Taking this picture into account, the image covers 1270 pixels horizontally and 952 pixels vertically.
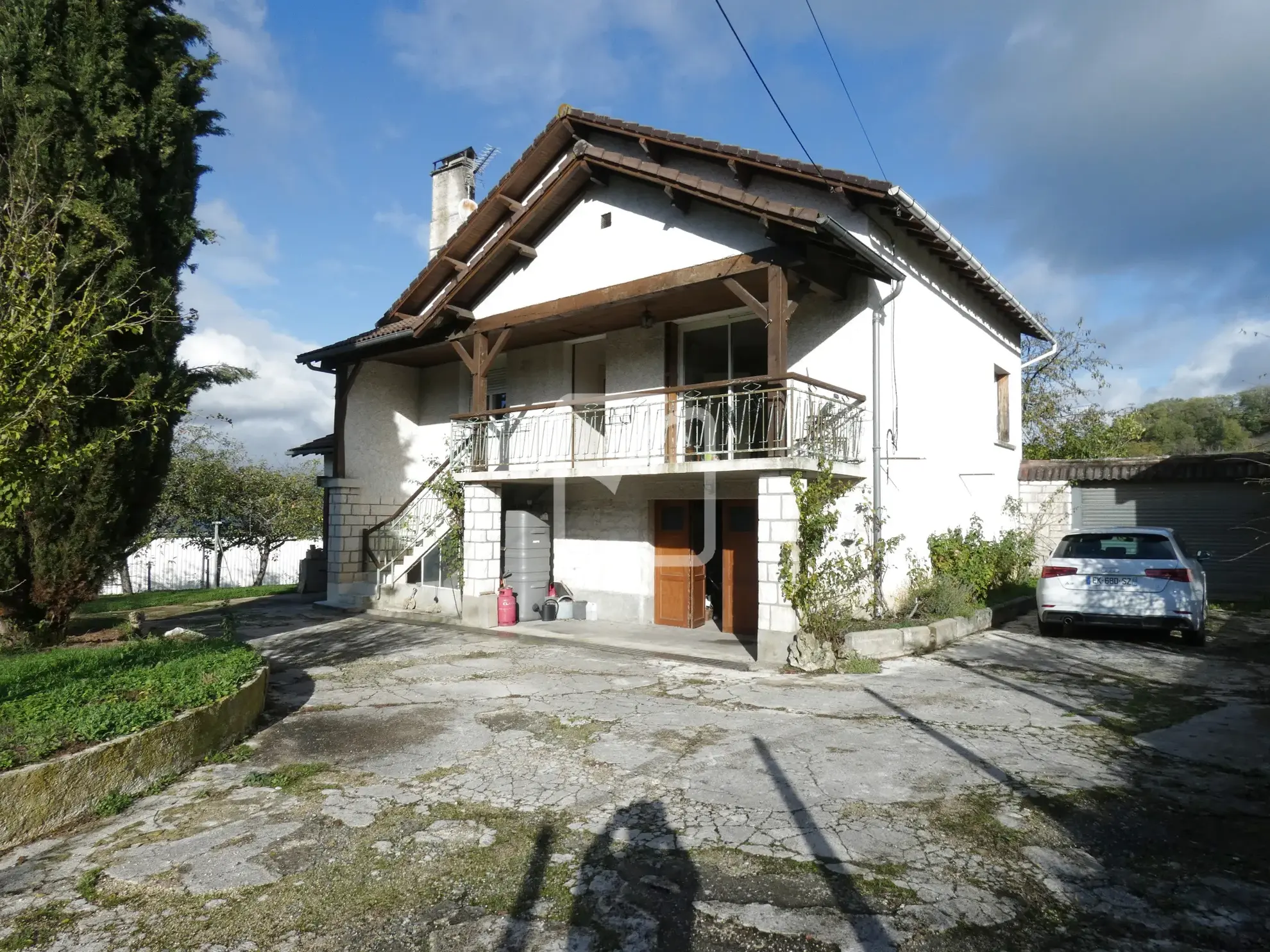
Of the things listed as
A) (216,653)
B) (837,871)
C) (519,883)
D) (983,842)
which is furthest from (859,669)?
(216,653)

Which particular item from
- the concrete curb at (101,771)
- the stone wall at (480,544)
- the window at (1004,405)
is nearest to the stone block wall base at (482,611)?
the stone wall at (480,544)

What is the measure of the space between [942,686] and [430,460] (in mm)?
10965

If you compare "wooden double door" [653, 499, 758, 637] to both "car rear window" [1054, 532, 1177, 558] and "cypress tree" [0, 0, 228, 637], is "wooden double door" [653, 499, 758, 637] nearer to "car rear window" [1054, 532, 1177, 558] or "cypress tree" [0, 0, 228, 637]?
"car rear window" [1054, 532, 1177, 558]

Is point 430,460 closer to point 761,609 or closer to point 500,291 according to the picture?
point 500,291

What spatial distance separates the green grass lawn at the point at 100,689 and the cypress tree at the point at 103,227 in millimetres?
1011

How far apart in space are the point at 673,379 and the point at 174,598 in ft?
43.7

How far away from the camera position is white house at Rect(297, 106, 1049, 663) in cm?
919

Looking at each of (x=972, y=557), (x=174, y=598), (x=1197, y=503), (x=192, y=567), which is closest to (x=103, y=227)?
(x=972, y=557)

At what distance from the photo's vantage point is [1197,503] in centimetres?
1405

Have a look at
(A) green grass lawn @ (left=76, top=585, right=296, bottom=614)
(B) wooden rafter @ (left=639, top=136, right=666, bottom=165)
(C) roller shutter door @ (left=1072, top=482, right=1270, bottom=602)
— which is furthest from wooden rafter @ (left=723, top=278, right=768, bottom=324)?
(A) green grass lawn @ (left=76, top=585, right=296, bottom=614)

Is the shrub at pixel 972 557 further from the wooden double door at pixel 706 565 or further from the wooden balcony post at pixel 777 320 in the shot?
the wooden balcony post at pixel 777 320

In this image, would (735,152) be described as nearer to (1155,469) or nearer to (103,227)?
(103,227)

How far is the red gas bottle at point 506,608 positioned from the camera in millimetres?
11617

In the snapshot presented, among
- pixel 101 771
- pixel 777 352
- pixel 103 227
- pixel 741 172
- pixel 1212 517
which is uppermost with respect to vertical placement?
pixel 741 172
